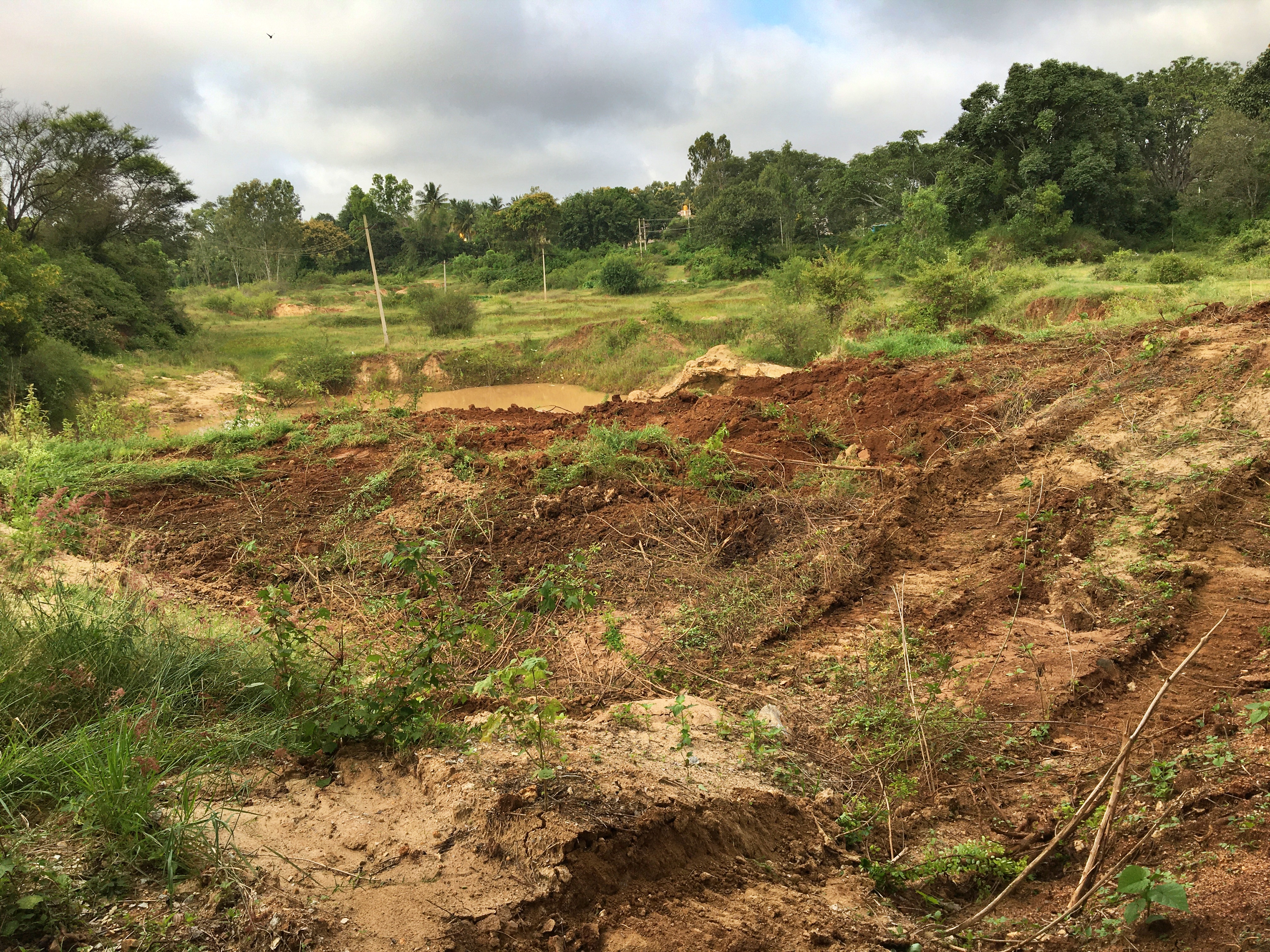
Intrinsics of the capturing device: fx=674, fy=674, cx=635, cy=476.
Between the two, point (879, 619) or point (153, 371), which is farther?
point (153, 371)

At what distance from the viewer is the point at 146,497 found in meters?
7.79

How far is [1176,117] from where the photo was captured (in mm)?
33312

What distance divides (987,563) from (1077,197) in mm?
30136


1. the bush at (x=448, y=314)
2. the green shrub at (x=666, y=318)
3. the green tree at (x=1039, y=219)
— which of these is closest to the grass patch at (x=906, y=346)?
the green shrub at (x=666, y=318)

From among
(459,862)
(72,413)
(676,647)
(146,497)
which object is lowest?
(676,647)

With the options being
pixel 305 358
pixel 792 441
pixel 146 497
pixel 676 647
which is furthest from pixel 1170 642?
pixel 305 358

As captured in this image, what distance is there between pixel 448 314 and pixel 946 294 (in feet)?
62.9

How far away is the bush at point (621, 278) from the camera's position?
38969mm

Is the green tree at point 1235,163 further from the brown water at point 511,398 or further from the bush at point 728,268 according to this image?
the brown water at point 511,398

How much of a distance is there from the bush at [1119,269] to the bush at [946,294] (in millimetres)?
4543

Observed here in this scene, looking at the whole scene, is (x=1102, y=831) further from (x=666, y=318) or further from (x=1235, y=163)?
(x=1235, y=163)

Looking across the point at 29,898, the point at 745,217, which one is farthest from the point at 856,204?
the point at 29,898

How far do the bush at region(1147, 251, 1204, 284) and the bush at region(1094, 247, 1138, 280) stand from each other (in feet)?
1.61

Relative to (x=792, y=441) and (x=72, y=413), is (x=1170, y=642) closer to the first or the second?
(x=792, y=441)
